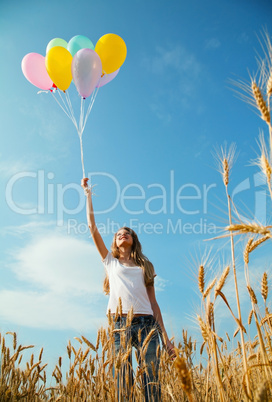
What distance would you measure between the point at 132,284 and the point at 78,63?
2.79m

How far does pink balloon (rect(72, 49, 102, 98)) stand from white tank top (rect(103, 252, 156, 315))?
2365 millimetres

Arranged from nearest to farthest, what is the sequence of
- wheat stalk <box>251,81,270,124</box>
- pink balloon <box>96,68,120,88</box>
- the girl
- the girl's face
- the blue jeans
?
wheat stalk <box>251,81,270,124</box> → the blue jeans → the girl → the girl's face → pink balloon <box>96,68,120,88</box>

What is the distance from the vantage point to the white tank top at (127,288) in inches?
111

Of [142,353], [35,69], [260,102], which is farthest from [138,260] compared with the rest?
[35,69]

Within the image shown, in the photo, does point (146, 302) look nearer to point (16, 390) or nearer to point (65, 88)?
point (16, 390)

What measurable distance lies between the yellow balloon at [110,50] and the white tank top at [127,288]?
286 cm

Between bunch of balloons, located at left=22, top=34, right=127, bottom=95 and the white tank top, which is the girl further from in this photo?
bunch of balloons, located at left=22, top=34, right=127, bottom=95

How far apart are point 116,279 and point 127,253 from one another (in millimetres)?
437

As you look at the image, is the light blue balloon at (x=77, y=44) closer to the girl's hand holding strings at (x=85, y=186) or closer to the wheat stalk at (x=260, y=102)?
the girl's hand holding strings at (x=85, y=186)

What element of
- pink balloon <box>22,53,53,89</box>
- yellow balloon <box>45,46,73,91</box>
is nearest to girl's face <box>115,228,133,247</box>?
yellow balloon <box>45,46,73,91</box>

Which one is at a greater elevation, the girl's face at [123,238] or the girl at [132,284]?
the girl's face at [123,238]

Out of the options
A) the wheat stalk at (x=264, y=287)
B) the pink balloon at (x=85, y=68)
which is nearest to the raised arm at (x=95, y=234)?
the wheat stalk at (x=264, y=287)

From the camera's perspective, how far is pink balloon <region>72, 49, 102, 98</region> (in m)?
4.04

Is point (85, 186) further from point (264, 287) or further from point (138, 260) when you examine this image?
point (264, 287)
